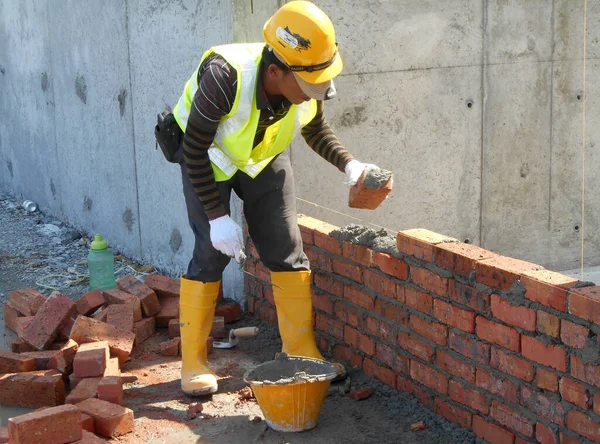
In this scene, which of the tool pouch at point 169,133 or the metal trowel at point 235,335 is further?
the metal trowel at point 235,335

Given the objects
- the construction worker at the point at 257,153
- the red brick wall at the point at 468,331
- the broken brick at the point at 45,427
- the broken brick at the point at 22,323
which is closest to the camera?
the red brick wall at the point at 468,331

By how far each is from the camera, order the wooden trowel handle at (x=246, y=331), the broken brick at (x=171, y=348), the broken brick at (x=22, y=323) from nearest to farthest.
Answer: the wooden trowel handle at (x=246, y=331), the broken brick at (x=171, y=348), the broken brick at (x=22, y=323)

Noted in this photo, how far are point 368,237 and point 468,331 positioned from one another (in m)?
0.86

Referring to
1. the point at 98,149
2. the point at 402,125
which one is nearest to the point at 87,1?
the point at 98,149

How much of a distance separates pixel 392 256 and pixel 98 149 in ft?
12.2

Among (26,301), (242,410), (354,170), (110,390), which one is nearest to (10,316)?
(26,301)

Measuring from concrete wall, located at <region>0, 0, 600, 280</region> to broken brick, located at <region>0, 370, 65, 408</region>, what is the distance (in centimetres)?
150

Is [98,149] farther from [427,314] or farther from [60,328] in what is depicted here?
[427,314]

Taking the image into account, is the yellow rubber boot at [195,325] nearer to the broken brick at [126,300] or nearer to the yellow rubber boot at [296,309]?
the yellow rubber boot at [296,309]

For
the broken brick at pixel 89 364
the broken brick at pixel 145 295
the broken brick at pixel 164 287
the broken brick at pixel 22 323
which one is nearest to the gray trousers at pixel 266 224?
the broken brick at pixel 89 364

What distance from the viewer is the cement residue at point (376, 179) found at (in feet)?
13.1

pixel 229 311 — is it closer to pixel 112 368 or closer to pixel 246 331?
pixel 246 331

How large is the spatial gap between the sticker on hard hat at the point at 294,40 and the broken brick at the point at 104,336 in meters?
1.97

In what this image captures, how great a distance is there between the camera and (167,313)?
521 cm
